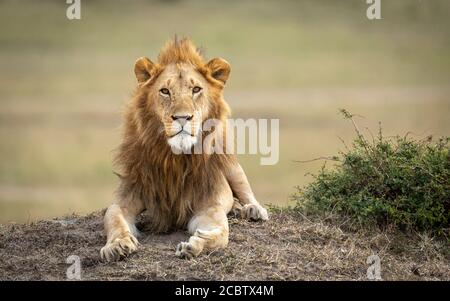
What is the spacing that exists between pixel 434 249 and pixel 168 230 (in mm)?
2618

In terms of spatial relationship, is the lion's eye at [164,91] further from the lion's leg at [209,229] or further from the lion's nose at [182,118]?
the lion's leg at [209,229]

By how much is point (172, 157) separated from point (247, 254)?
1.14 meters

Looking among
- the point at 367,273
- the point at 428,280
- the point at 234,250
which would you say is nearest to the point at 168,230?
the point at 234,250

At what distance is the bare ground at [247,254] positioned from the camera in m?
7.18

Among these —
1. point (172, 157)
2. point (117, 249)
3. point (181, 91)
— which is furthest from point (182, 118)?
point (117, 249)

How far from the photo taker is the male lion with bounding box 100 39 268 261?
767 cm

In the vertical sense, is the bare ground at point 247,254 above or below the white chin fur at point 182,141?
below

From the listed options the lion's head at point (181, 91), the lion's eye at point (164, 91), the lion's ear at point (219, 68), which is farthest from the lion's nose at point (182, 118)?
the lion's ear at point (219, 68)

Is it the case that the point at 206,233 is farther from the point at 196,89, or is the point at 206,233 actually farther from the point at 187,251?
the point at 196,89

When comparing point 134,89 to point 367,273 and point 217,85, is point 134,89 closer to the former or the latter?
point 217,85

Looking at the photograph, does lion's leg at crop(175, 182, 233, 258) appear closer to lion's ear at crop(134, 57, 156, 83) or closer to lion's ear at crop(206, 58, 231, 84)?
lion's ear at crop(206, 58, 231, 84)

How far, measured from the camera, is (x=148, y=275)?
23.1 ft

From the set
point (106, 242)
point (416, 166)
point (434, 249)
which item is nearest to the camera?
point (106, 242)
